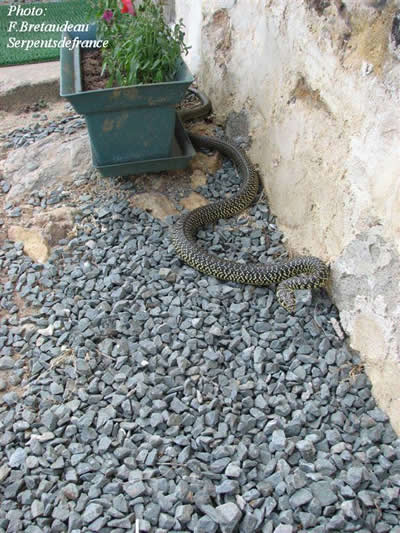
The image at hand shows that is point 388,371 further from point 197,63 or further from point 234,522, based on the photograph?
point 197,63

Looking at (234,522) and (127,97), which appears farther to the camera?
(127,97)

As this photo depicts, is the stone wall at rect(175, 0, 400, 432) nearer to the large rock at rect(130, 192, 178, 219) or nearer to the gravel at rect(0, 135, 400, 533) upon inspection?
the gravel at rect(0, 135, 400, 533)

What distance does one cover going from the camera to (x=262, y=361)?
9.84ft

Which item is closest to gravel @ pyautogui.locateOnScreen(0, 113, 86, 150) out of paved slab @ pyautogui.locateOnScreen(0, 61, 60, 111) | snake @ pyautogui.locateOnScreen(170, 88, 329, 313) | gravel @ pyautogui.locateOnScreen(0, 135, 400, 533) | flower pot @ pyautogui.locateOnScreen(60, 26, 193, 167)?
paved slab @ pyautogui.locateOnScreen(0, 61, 60, 111)

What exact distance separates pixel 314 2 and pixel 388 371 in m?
2.34

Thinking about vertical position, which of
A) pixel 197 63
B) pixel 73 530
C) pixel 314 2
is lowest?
pixel 73 530

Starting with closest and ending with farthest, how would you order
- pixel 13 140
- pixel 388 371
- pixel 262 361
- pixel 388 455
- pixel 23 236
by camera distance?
pixel 388 455, pixel 388 371, pixel 262 361, pixel 23 236, pixel 13 140

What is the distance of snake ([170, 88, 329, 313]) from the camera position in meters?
3.26

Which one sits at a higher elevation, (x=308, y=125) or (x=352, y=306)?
(x=308, y=125)

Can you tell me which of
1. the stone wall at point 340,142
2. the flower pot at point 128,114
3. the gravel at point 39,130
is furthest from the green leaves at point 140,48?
the gravel at point 39,130

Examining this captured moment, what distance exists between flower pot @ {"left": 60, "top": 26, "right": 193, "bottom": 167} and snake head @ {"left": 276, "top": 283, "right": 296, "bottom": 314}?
62.8 inches

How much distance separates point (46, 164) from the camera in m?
4.55

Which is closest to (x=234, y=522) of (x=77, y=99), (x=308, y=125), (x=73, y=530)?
(x=73, y=530)

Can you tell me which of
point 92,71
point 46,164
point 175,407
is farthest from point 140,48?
point 175,407
